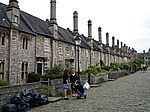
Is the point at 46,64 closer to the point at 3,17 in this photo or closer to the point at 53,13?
the point at 53,13

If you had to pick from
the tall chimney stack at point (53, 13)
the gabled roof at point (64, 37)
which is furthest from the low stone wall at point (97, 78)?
the tall chimney stack at point (53, 13)

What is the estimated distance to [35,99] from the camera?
13117 millimetres

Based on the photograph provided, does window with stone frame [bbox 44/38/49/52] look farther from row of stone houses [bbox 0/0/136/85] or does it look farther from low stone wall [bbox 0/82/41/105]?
low stone wall [bbox 0/82/41/105]

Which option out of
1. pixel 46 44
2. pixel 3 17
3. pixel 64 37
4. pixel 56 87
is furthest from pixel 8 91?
pixel 64 37

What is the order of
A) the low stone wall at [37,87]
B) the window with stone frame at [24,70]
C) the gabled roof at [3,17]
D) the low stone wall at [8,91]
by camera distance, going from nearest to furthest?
the low stone wall at [8,91], the low stone wall at [37,87], the gabled roof at [3,17], the window with stone frame at [24,70]

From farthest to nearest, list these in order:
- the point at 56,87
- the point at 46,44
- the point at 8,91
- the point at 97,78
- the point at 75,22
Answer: the point at 75,22 < the point at 46,44 < the point at 97,78 < the point at 56,87 < the point at 8,91

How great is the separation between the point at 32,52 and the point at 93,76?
8.22m

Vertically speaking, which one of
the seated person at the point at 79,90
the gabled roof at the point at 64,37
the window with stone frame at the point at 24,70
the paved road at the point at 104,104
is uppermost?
the gabled roof at the point at 64,37

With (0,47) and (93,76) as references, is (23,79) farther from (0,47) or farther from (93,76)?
(93,76)

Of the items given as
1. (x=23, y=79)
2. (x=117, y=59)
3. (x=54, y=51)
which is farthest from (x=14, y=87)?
(x=117, y=59)

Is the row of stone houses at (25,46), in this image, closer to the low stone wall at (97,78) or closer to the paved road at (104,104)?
the low stone wall at (97,78)

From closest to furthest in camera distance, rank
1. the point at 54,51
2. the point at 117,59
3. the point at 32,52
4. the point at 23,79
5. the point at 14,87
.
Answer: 1. the point at 14,87
2. the point at 23,79
3. the point at 32,52
4. the point at 54,51
5. the point at 117,59

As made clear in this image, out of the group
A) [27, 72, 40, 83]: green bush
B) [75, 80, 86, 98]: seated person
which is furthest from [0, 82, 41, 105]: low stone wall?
[27, 72, 40, 83]: green bush

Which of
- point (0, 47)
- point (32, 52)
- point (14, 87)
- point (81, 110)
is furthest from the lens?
point (32, 52)
